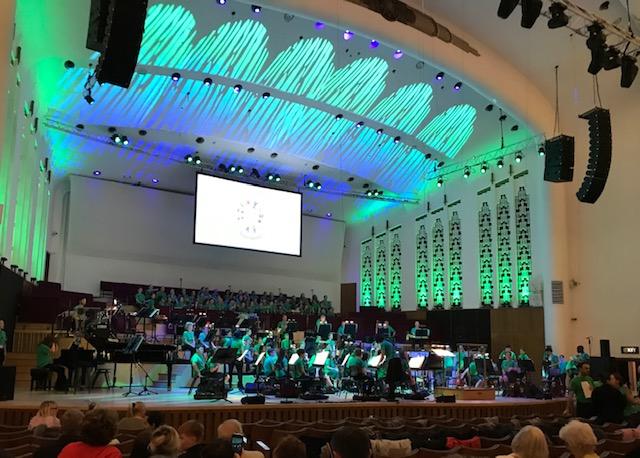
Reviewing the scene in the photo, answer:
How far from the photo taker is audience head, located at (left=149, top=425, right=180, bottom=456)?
3809 mm

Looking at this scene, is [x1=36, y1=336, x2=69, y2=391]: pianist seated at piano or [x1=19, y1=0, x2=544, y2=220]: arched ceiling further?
[x1=19, y1=0, x2=544, y2=220]: arched ceiling

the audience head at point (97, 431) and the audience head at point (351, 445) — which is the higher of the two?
the audience head at point (351, 445)

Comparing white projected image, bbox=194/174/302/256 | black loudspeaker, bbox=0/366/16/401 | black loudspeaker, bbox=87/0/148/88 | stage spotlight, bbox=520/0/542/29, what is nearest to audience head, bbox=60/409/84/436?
black loudspeaker, bbox=87/0/148/88

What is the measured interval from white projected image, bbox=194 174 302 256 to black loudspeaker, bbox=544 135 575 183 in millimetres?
11397

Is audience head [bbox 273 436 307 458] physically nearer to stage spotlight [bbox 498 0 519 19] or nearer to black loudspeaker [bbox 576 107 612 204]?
stage spotlight [bbox 498 0 519 19]

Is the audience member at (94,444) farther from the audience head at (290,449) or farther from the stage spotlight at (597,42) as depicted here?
Result: the stage spotlight at (597,42)

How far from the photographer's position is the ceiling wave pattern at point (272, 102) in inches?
662

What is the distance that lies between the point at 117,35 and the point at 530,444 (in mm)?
6757

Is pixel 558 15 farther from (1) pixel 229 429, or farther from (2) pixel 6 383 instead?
(2) pixel 6 383

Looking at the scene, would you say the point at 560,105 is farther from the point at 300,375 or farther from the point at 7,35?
the point at 7,35

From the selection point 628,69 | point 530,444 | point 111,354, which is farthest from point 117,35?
point 628,69

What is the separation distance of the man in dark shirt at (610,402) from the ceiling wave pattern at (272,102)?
1270cm

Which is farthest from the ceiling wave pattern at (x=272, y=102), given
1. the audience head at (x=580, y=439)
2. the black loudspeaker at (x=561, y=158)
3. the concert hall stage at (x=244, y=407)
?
the audience head at (x=580, y=439)

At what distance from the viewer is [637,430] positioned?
243 inches
